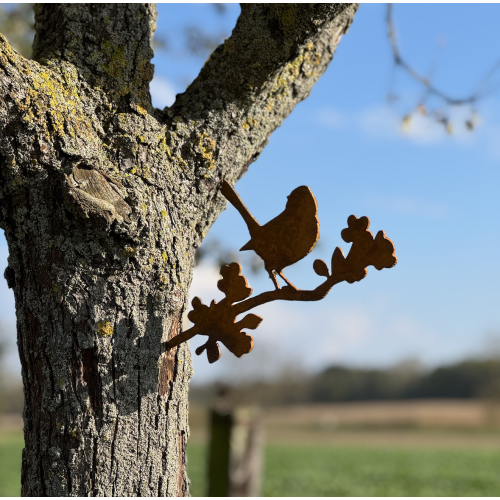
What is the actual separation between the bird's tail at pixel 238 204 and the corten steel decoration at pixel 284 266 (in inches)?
2.9

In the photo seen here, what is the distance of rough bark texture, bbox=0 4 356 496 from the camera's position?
1.57m

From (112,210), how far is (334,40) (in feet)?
4.29

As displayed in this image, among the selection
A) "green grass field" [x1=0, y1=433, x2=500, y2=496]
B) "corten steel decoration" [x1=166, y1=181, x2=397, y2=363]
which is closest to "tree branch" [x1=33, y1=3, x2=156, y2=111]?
"corten steel decoration" [x1=166, y1=181, x2=397, y2=363]

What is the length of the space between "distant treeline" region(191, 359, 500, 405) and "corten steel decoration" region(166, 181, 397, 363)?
1530 inches

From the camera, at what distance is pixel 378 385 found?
46.3m

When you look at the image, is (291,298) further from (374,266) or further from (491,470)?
(491,470)

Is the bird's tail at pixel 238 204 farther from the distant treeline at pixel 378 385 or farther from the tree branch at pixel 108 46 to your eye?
the distant treeline at pixel 378 385

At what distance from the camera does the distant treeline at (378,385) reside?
4156 centimetres

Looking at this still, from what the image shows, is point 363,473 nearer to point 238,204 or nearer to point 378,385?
point 238,204

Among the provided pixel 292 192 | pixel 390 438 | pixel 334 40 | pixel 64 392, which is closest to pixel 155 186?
pixel 292 192

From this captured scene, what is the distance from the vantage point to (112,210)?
61.1 inches

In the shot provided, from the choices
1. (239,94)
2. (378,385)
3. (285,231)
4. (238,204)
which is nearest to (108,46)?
(239,94)

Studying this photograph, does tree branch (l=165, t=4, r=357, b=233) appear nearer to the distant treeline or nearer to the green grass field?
the green grass field

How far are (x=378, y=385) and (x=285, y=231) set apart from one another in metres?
47.6
